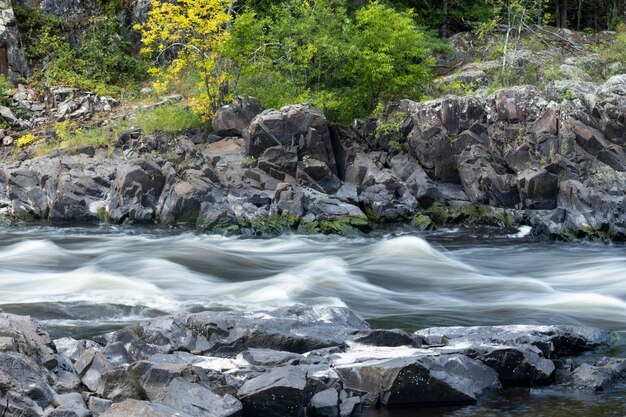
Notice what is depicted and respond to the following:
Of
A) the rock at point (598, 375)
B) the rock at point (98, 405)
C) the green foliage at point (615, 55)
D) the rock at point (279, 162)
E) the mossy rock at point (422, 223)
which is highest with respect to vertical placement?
the green foliage at point (615, 55)

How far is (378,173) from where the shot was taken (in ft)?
61.7

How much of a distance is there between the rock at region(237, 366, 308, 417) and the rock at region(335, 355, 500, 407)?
0.60 metres

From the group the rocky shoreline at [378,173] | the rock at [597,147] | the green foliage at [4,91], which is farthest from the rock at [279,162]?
the green foliage at [4,91]

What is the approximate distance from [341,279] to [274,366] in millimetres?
5530

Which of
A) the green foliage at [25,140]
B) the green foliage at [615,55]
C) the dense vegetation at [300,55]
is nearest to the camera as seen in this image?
the dense vegetation at [300,55]

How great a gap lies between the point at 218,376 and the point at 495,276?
7308mm

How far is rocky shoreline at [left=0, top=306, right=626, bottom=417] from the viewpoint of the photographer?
7.03m

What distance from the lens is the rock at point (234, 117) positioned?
822 inches

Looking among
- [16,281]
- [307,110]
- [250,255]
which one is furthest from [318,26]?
[16,281]

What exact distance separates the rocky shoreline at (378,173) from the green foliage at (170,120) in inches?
31.1

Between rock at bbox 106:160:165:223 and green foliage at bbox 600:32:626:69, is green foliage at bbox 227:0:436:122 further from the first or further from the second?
green foliage at bbox 600:32:626:69

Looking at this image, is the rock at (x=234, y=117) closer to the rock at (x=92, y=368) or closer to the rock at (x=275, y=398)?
the rock at (x=92, y=368)

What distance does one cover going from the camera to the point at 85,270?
1369 centimetres

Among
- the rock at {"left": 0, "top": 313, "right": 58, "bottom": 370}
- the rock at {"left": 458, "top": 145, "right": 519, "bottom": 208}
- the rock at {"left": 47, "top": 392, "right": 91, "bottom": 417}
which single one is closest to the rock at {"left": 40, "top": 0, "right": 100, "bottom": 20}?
the rock at {"left": 458, "top": 145, "right": 519, "bottom": 208}
